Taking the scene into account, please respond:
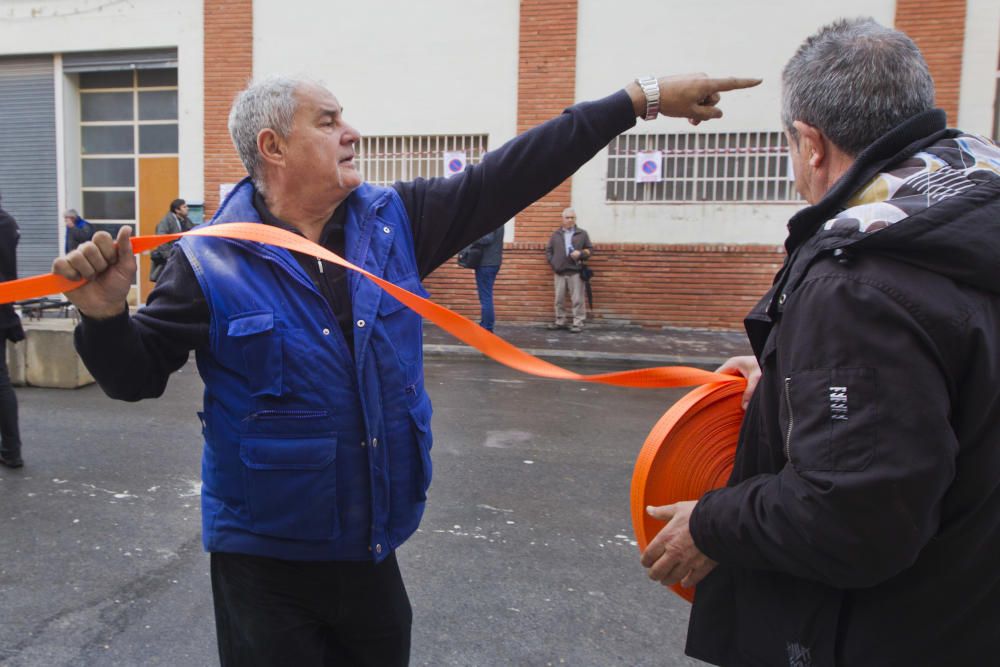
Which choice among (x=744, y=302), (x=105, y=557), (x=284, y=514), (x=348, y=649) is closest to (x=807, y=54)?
(x=284, y=514)

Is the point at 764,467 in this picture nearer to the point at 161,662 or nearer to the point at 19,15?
the point at 161,662

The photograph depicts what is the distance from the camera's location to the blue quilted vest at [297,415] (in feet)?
6.17

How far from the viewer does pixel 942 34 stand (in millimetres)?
11391

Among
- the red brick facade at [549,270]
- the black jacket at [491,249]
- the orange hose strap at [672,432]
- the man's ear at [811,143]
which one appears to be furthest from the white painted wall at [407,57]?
the man's ear at [811,143]

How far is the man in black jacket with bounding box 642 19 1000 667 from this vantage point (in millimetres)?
1261

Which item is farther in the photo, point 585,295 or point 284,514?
point 585,295

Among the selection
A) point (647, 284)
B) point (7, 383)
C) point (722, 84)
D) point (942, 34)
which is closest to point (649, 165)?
point (647, 284)

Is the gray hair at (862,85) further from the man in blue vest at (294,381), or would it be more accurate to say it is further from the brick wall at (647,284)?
the brick wall at (647,284)

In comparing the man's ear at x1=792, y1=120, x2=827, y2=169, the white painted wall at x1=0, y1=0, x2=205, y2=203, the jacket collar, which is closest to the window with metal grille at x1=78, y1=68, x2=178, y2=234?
the white painted wall at x1=0, y1=0, x2=205, y2=203

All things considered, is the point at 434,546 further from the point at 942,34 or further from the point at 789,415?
the point at 942,34

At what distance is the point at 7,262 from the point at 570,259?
795 cm

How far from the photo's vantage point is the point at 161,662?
3.04 metres

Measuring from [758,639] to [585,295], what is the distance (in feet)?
37.1

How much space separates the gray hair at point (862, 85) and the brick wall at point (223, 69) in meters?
13.0
